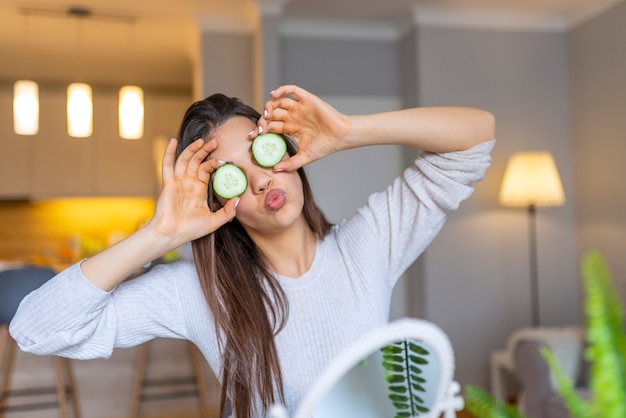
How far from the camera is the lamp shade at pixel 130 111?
3588mm

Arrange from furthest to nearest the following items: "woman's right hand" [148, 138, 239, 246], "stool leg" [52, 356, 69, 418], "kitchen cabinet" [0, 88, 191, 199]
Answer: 1. "kitchen cabinet" [0, 88, 191, 199]
2. "stool leg" [52, 356, 69, 418]
3. "woman's right hand" [148, 138, 239, 246]

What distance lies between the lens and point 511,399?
415cm

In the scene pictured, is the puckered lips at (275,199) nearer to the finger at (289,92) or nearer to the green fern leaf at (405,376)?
the finger at (289,92)

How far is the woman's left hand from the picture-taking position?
3.33 ft

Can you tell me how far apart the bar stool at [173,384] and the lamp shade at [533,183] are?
7.38 ft

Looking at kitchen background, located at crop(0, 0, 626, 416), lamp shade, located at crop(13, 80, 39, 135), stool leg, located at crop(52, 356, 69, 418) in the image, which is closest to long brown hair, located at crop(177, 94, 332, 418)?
stool leg, located at crop(52, 356, 69, 418)

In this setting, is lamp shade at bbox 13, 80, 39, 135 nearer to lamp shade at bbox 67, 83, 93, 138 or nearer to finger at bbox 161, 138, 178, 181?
lamp shade at bbox 67, 83, 93, 138

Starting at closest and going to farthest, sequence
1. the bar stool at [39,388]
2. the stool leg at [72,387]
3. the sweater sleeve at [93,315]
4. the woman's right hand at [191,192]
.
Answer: the sweater sleeve at [93,315] → the woman's right hand at [191,192] → the bar stool at [39,388] → the stool leg at [72,387]

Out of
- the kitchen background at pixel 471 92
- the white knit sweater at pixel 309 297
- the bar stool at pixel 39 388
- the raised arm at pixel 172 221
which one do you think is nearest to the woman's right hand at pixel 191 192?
the raised arm at pixel 172 221

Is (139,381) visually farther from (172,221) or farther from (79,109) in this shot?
(172,221)

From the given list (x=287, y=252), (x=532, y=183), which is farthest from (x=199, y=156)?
(x=532, y=183)

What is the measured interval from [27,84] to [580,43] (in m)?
3.75

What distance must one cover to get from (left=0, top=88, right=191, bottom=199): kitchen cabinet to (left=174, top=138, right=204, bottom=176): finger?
4770 mm

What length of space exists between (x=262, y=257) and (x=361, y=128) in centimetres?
31
